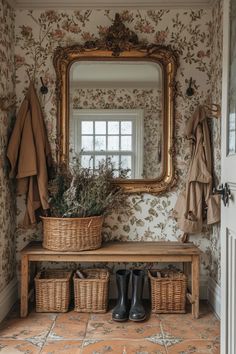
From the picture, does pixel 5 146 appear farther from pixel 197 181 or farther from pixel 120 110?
pixel 197 181

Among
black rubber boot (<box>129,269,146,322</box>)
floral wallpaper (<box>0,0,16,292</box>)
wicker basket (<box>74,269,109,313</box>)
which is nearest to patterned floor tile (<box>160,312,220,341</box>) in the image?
black rubber boot (<box>129,269,146,322</box>)

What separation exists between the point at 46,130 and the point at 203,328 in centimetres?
179

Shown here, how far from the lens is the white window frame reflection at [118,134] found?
2834mm

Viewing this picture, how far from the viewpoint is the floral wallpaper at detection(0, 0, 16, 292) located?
2557 mm

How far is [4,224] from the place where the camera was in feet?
8.55

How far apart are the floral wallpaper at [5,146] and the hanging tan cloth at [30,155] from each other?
0.22ft

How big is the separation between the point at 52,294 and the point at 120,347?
27.5 inches

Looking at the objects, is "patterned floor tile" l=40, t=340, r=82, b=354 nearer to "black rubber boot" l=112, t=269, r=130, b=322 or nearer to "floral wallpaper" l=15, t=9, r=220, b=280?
"black rubber boot" l=112, t=269, r=130, b=322

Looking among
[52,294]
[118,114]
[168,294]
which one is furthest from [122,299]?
[118,114]

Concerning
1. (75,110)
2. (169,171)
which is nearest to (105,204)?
(169,171)

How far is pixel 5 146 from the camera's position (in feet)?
8.74

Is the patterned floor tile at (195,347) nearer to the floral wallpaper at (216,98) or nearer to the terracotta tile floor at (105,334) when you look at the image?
the terracotta tile floor at (105,334)

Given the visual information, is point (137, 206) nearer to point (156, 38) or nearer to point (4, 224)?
point (4, 224)

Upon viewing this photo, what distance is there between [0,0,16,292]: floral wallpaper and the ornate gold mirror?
14.2 inches
